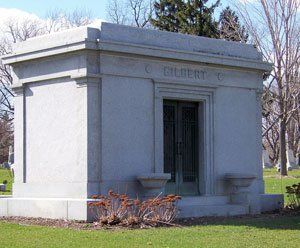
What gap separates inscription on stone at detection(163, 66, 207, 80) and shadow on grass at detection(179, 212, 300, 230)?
331 cm

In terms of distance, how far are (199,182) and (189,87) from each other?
229cm

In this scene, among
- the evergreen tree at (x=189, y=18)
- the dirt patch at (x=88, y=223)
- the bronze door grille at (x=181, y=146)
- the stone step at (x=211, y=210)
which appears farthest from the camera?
the evergreen tree at (x=189, y=18)

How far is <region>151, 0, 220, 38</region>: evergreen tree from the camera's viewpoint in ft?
136

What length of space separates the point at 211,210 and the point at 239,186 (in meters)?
1.22

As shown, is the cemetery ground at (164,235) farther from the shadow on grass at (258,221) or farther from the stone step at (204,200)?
the stone step at (204,200)

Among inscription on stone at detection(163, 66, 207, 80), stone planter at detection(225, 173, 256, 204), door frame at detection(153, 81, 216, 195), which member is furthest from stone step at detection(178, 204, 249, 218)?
inscription on stone at detection(163, 66, 207, 80)

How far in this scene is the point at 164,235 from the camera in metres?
11.6

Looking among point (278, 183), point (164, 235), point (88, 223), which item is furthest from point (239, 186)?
point (278, 183)

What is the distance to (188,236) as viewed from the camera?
1154 centimetres

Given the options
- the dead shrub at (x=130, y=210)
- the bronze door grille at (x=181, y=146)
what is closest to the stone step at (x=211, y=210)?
the bronze door grille at (x=181, y=146)

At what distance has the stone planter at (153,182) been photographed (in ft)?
46.8

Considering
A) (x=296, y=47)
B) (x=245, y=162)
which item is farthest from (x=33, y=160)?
(x=296, y=47)

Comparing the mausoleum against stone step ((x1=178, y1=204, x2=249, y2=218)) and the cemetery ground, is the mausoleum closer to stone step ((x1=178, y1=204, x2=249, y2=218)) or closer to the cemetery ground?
stone step ((x1=178, y1=204, x2=249, y2=218))

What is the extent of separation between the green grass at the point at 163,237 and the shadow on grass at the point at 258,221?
38mm
